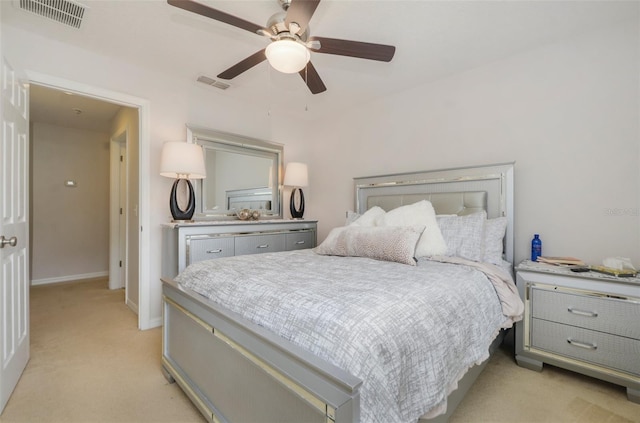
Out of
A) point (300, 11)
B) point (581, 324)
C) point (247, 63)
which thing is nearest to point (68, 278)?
point (247, 63)

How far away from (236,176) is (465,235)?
255 cm

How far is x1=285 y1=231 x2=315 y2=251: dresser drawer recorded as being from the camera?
3.47m

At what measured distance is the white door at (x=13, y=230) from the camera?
1651mm

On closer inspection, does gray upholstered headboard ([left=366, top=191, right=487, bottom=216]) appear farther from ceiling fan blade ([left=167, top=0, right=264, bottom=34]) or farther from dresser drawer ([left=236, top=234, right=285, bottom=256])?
ceiling fan blade ([left=167, top=0, right=264, bottom=34])

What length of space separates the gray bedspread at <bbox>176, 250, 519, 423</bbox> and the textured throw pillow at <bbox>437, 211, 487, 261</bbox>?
362 millimetres

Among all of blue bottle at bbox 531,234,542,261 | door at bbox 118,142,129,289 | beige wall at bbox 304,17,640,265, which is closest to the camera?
beige wall at bbox 304,17,640,265

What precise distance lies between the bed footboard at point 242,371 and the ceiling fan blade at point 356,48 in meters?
1.63

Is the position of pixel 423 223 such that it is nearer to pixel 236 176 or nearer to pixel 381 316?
pixel 381 316

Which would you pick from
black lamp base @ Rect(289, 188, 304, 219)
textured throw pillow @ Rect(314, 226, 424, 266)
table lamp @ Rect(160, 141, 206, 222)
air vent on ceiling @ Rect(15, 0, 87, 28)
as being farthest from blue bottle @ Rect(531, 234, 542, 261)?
air vent on ceiling @ Rect(15, 0, 87, 28)

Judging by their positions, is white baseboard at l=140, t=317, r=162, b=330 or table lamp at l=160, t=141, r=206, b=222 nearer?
table lamp at l=160, t=141, r=206, b=222

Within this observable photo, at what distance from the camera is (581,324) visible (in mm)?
1892

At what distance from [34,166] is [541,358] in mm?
6609

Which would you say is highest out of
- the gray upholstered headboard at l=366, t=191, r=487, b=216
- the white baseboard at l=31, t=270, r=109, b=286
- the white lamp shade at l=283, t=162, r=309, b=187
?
the white lamp shade at l=283, t=162, r=309, b=187

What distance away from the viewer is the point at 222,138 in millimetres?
3348
